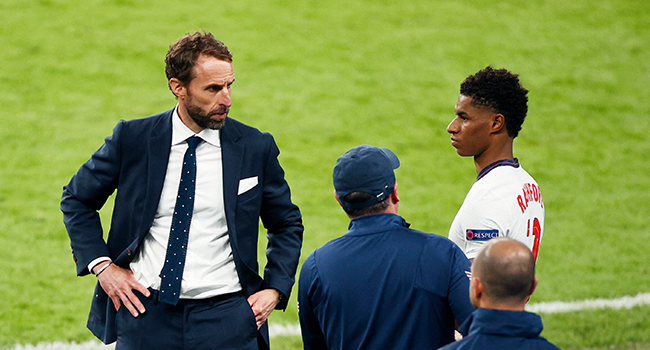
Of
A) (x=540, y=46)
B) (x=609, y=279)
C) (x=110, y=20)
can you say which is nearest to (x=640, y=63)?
(x=540, y=46)

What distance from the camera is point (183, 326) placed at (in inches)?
109

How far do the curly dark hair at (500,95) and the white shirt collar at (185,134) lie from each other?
3.77 ft

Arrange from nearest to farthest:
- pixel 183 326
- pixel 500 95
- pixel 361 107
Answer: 1. pixel 183 326
2. pixel 500 95
3. pixel 361 107

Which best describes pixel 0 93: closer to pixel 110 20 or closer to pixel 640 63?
pixel 110 20

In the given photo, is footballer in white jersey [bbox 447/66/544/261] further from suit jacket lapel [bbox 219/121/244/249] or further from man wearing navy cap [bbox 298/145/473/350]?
suit jacket lapel [bbox 219/121/244/249]

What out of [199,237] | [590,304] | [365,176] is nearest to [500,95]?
[365,176]

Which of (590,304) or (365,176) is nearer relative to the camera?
(365,176)

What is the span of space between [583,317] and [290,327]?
7.98ft

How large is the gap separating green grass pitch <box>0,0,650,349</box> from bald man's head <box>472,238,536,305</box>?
352 cm

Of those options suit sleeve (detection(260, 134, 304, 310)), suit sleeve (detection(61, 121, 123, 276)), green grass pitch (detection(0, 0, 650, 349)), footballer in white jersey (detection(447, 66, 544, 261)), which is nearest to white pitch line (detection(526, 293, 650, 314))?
green grass pitch (detection(0, 0, 650, 349))

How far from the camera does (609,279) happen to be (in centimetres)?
673

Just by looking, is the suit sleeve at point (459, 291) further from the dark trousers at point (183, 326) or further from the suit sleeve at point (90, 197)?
the suit sleeve at point (90, 197)

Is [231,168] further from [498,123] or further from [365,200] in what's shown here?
[498,123]

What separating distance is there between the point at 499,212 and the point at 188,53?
140 centimetres
